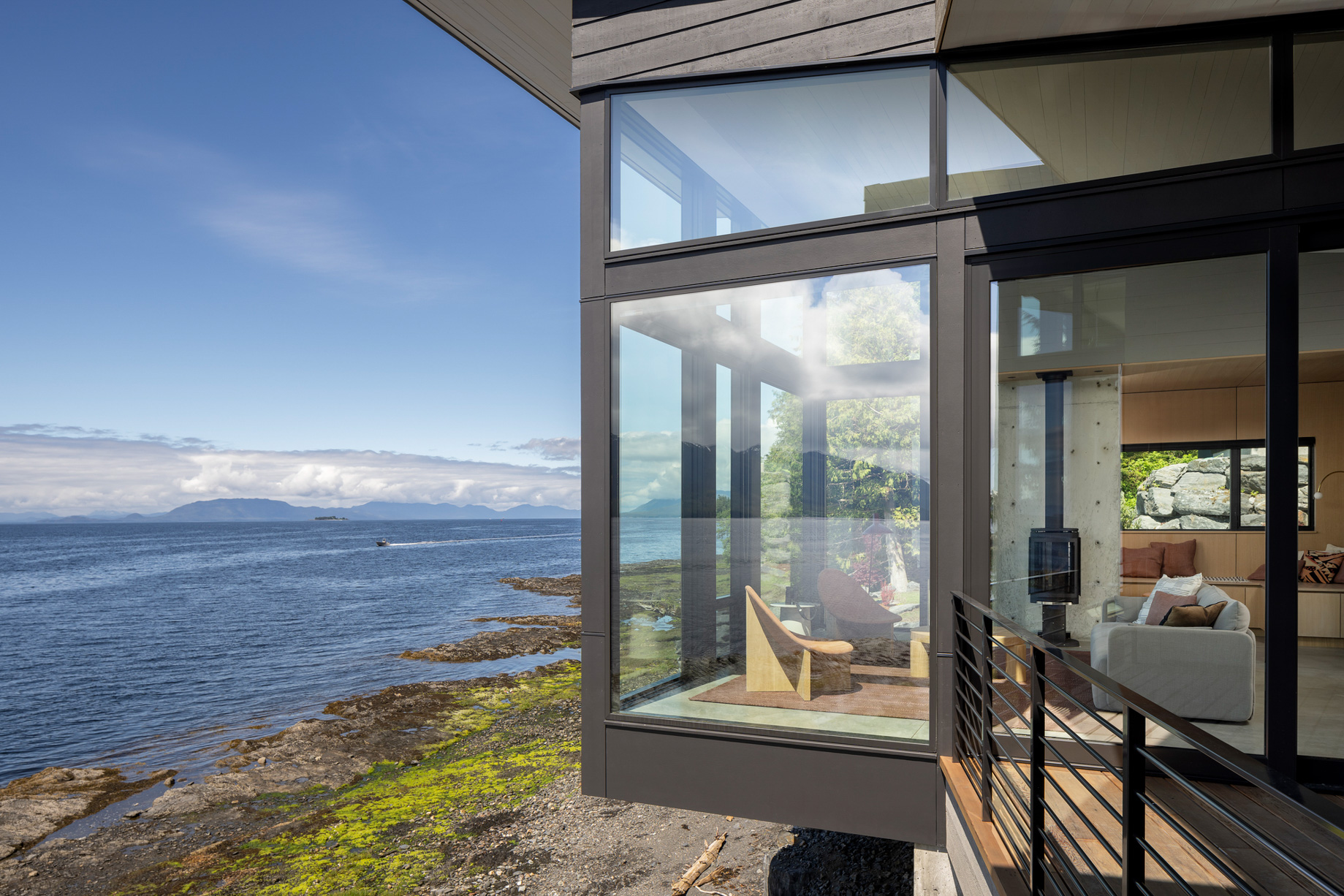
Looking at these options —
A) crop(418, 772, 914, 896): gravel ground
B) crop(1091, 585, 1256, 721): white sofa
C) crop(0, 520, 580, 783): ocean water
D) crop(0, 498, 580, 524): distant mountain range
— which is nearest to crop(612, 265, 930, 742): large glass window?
crop(1091, 585, 1256, 721): white sofa

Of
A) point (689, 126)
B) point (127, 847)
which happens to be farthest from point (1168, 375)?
point (127, 847)

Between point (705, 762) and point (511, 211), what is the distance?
47567mm

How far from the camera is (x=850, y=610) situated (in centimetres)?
372

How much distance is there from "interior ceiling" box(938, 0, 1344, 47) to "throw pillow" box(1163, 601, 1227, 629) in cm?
273

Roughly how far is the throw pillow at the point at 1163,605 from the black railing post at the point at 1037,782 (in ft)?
6.45

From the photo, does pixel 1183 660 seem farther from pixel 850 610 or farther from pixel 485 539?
pixel 485 539

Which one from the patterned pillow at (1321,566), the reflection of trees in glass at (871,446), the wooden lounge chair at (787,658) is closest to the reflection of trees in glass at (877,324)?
the reflection of trees in glass at (871,446)

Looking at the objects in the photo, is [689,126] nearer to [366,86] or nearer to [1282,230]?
[1282,230]

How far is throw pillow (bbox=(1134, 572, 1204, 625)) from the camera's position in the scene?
12.2 feet

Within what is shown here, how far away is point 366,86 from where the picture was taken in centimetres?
4303

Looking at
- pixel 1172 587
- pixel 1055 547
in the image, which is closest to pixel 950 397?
pixel 1055 547

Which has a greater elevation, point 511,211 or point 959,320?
point 511,211

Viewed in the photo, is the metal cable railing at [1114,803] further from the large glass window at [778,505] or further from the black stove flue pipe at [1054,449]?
the black stove flue pipe at [1054,449]

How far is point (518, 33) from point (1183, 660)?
226 inches
